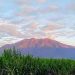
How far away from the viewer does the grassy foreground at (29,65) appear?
352 inches

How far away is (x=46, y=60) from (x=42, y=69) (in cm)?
74

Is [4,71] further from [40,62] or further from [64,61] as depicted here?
[64,61]

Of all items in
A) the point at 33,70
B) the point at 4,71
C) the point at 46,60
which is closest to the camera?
the point at 4,71

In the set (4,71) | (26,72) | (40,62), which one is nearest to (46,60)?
(40,62)

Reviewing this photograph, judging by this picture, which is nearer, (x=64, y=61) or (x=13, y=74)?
(x=13, y=74)

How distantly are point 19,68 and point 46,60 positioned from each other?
1.39 meters

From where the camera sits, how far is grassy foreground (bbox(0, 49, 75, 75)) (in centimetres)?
895

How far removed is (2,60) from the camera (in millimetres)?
8992

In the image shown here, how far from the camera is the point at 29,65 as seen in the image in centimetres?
947

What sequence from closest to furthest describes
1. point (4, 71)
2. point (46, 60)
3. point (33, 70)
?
point (4, 71)
point (33, 70)
point (46, 60)

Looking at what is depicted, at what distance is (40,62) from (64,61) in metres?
1.15

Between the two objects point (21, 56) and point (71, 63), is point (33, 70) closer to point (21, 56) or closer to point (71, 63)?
point (21, 56)

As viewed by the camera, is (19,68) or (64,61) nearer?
(19,68)

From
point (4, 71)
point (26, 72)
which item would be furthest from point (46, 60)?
point (4, 71)
